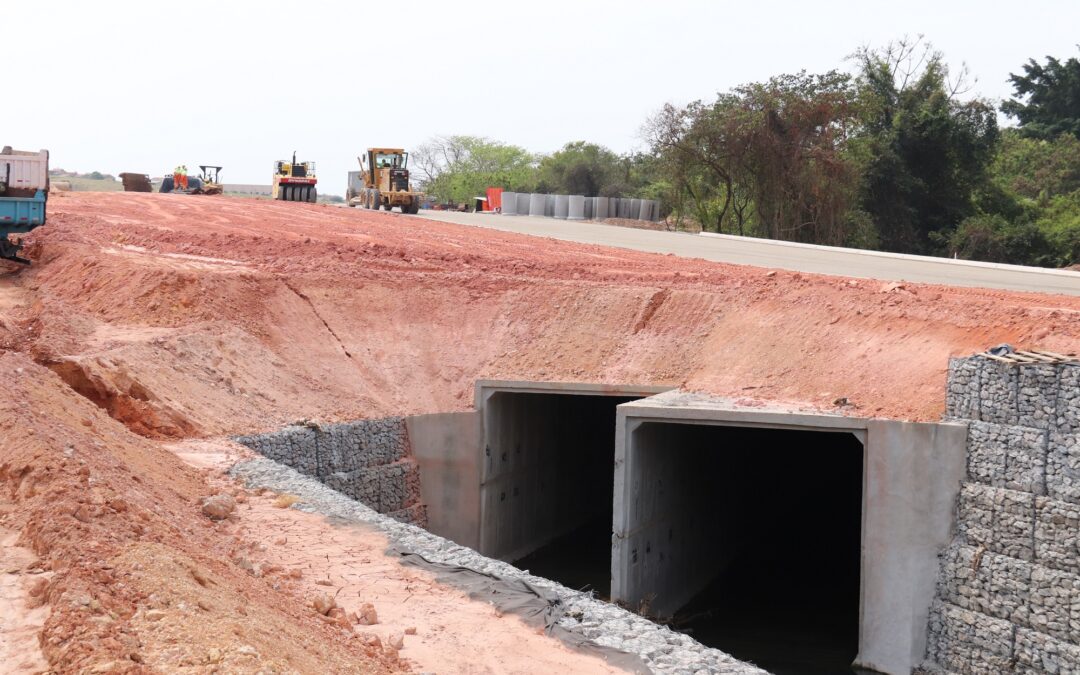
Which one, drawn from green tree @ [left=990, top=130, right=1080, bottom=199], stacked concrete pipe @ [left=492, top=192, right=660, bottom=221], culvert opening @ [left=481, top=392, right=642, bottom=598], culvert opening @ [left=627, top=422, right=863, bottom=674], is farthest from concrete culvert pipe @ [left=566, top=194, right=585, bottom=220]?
culvert opening @ [left=627, top=422, right=863, bottom=674]

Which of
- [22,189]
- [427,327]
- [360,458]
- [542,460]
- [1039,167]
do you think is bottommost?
[542,460]

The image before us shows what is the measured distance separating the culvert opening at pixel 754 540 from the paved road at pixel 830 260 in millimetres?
3646

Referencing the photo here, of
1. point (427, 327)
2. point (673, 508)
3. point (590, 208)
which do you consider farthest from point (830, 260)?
point (590, 208)

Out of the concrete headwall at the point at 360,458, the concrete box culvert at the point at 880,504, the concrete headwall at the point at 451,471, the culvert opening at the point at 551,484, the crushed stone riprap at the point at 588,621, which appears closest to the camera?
the crushed stone riprap at the point at 588,621

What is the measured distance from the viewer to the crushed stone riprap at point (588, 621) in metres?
8.39

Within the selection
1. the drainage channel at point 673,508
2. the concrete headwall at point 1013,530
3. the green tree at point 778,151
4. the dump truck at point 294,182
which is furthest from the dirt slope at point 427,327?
the dump truck at point 294,182

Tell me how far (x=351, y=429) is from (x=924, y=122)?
30386 millimetres

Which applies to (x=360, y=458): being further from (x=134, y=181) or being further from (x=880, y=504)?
(x=134, y=181)

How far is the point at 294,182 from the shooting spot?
44.0 metres

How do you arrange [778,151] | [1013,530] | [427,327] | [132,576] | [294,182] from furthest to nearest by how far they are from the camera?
[294,182], [778,151], [427,327], [1013,530], [132,576]

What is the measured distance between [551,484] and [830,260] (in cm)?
864

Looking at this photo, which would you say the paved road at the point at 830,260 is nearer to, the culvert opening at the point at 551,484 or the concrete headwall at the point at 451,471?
the culvert opening at the point at 551,484

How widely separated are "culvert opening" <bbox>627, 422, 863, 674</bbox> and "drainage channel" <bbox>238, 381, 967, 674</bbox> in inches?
1.9

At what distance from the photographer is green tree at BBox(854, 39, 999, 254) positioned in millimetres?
40281
